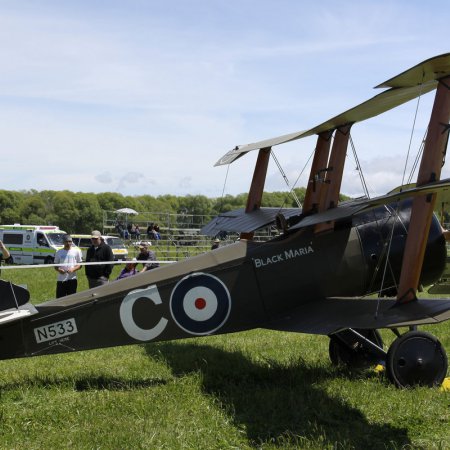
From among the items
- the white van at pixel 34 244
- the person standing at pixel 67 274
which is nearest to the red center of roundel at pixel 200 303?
the person standing at pixel 67 274

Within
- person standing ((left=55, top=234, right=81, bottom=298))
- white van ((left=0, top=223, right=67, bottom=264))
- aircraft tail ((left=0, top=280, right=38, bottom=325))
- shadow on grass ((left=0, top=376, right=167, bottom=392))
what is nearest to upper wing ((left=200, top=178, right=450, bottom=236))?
shadow on grass ((left=0, top=376, right=167, bottom=392))

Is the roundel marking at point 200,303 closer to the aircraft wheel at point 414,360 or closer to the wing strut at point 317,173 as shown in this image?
the wing strut at point 317,173

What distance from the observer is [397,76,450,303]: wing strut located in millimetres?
5668

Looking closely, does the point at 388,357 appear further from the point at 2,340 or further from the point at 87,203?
the point at 87,203

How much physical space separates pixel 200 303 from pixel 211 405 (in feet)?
3.61

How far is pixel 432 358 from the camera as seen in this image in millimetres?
5684

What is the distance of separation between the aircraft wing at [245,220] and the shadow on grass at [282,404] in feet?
5.35

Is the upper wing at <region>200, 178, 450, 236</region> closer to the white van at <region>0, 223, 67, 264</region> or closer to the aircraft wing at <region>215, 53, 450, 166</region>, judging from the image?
the aircraft wing at <region>215, 53, 450, 166</region>

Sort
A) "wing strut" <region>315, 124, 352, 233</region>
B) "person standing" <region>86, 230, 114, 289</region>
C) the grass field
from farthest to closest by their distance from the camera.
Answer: "person standing" <region>86, 230, 114, 289</region> → "wing strut" <region>315, 124, 352, 233</region> → the grass field

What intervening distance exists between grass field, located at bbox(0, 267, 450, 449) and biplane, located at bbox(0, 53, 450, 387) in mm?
465

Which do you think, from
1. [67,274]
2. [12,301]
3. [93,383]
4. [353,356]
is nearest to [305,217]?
[353,356]

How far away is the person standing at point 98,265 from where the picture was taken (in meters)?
10.4

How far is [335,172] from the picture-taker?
21.9 feet

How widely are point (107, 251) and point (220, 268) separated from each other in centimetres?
484
